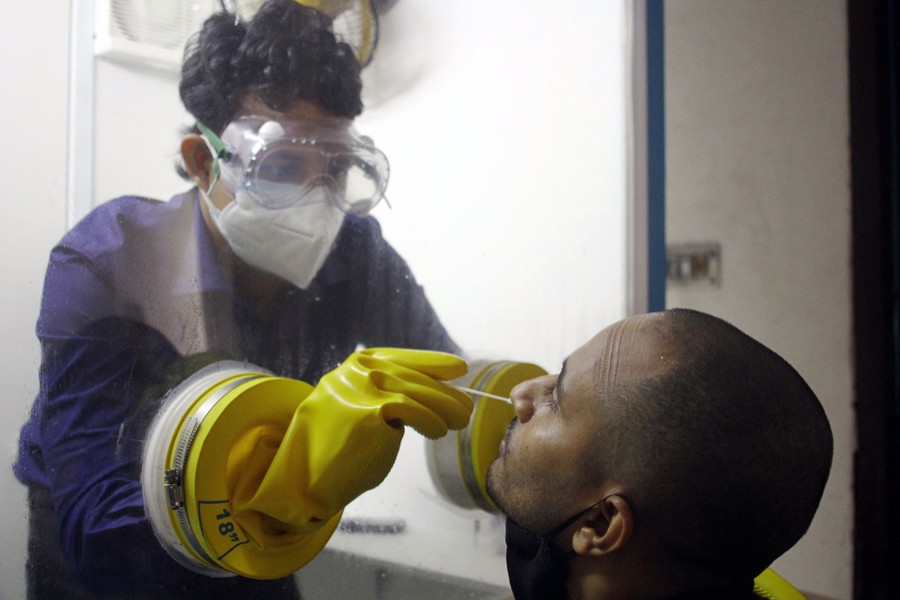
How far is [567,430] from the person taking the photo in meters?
0.88

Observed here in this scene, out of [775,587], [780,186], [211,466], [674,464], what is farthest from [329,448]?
[780,186]

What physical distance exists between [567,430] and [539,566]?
0.18 metres

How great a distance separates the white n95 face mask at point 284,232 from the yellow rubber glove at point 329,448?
0.80 ft

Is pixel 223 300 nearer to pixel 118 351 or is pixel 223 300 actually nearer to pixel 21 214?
pixel 118 351

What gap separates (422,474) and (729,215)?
1443mm

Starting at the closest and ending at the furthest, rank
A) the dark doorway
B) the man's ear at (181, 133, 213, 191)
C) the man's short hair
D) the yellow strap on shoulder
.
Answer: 1. the man's short hair
2. the man's ear at (181, 133, 213, 191)
3. the yellow strap on shoulder
4. the dark doorway

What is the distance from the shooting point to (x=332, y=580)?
1102 mm

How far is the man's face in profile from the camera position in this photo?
0.85 meters

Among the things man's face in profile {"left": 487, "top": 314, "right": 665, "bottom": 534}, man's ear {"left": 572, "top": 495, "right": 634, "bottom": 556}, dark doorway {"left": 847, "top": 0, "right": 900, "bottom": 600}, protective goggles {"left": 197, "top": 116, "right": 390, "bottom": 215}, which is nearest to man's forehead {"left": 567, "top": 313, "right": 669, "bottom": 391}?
man's face in profile {"left": 487, "top": 314, "right": 665, "bottom": 534}

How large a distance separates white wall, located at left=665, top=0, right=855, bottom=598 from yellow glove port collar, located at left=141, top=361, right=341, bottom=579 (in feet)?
5.51

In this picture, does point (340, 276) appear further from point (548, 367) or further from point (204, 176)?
point (548, 367)

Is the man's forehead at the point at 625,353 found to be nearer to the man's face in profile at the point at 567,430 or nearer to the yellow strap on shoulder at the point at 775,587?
the man's face in profile at the point at 567,430

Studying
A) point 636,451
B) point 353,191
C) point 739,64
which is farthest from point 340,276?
point 739,64

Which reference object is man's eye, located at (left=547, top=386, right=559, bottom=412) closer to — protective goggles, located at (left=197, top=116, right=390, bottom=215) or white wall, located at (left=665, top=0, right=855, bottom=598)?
protective goggles, located at (left=197, top=116, right=390, bottom=215)
